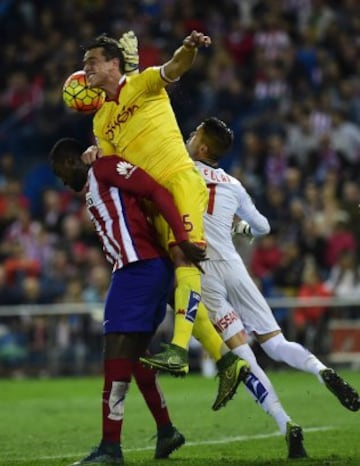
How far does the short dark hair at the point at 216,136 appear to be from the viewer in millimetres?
10305

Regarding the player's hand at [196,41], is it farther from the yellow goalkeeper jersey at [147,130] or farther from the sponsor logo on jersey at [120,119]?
the sponsor logo on jersey at [120,119]

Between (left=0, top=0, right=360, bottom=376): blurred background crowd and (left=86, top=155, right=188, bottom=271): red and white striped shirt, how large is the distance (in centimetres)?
1042

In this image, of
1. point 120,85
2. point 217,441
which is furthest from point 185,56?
point 217,441

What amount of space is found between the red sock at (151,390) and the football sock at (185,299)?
0.59m

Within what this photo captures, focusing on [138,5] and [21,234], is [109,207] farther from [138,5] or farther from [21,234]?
[138,5]

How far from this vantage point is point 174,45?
937 inches

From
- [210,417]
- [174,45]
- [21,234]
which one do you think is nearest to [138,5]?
[174,45]

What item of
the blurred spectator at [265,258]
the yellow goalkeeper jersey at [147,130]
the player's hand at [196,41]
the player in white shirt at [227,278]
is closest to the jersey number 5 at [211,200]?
the player in white shirt at [227,278]

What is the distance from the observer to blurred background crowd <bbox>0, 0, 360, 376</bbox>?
20344mm

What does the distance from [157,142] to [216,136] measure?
766 mm

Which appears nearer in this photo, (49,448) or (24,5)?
(49,448)

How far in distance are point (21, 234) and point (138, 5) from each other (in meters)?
5.59

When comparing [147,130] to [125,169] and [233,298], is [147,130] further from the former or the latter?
[233,298]

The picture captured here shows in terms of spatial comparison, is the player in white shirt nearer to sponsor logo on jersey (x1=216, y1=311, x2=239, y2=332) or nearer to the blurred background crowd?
sponsor logo on jersey (x1=216, y1=311, x2=239, y2=332)
